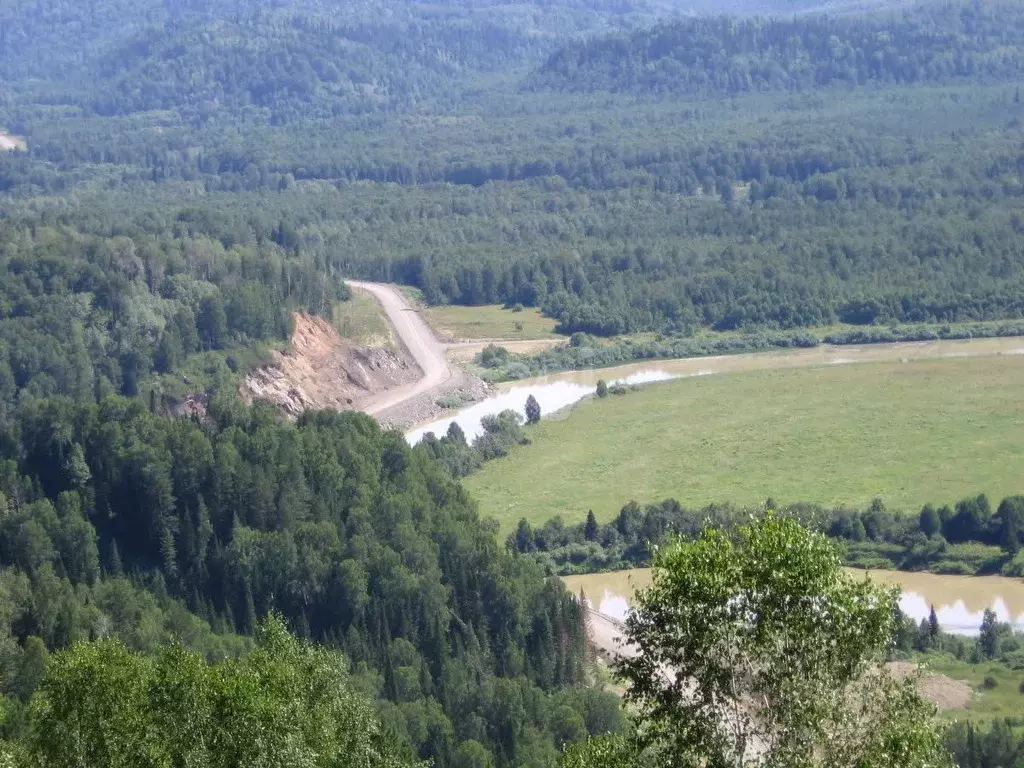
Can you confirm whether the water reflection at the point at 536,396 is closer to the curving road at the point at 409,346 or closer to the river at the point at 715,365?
the river at the point at 715,365

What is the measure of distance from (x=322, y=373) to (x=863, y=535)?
40.1 metres

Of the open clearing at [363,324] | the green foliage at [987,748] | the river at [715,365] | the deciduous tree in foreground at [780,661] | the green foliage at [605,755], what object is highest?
the deciduous tree in foreground at [780,661]

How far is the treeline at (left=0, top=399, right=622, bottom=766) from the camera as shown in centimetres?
5053

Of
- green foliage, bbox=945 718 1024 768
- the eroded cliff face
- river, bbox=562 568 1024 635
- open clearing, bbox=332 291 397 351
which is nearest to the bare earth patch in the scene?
green foliage, bbox=945 718 1024 768

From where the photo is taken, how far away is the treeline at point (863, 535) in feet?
222

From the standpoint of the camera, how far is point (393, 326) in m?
118

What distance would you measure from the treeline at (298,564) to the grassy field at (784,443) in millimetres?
13332

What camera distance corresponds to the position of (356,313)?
385 ft

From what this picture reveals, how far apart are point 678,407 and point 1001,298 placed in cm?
3153

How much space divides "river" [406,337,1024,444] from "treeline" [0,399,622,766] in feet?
108

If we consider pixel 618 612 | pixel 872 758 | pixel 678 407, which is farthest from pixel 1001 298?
pixel 872 758

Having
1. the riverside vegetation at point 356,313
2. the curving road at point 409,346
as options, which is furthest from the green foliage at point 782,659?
the curving road at point 409,346

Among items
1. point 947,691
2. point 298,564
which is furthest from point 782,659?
point 298,564

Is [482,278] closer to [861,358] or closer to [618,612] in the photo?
[861,358]
